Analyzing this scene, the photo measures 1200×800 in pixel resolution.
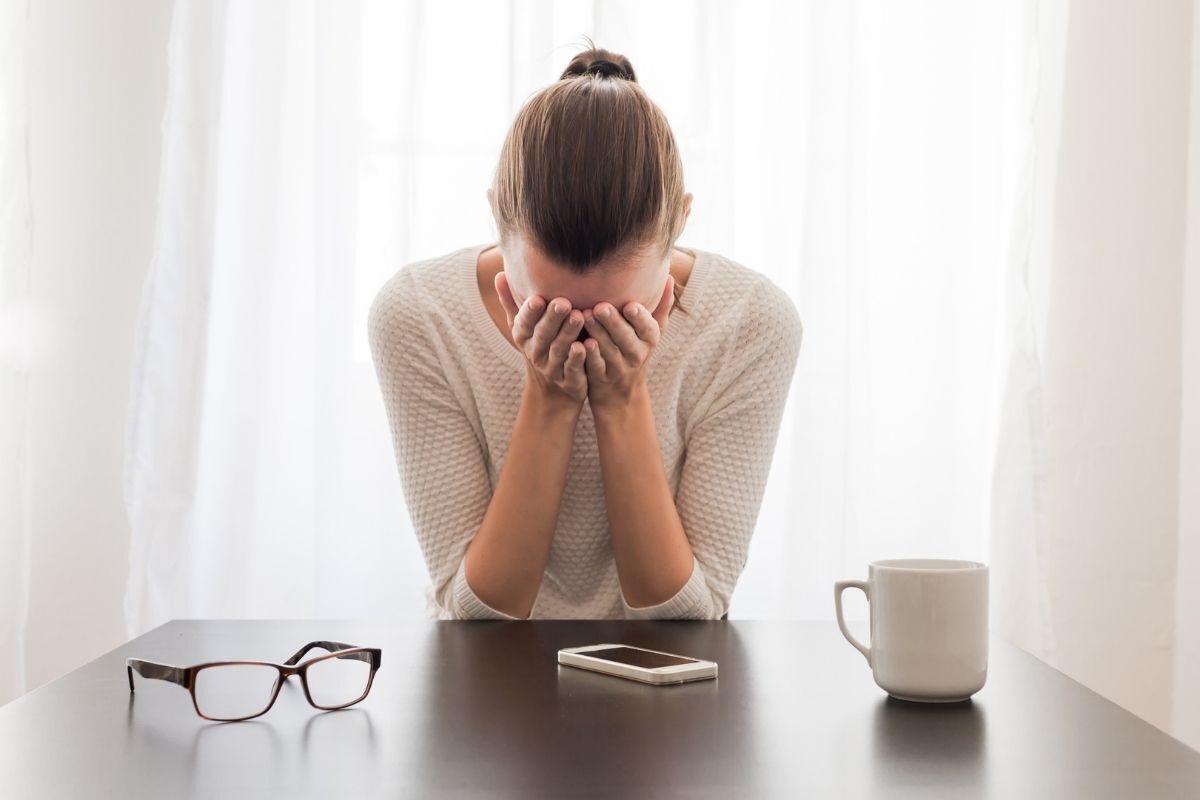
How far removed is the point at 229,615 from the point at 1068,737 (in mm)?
1576

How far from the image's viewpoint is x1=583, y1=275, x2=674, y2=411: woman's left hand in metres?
1.05

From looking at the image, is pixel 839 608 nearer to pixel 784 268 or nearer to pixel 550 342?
pixel 550 342

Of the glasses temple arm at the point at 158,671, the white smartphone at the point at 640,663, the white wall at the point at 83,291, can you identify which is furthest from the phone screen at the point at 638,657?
the white wall at the point at 83,291

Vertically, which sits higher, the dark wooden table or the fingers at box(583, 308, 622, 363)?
the fingers at box(583, 308, 622, 363)

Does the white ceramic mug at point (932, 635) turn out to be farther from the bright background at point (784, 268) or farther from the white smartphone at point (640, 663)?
the bright background at point (784, 268)

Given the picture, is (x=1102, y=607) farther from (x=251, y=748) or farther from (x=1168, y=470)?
(x=251, y=748)

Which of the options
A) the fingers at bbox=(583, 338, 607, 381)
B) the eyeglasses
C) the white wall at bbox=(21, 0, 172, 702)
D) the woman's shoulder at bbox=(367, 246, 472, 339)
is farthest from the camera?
the white wall at bbox=(21, 0, 172, 702)

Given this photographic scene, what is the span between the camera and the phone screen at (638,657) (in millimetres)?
731

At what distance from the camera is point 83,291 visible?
2021 millimetres

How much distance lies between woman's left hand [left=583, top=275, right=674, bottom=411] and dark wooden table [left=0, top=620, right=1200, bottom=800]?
35 centimetres

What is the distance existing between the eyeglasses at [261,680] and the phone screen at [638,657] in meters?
0.15

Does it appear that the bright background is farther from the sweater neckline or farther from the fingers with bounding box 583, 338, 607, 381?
the fingers with bounding box 583, 338, 607, 381

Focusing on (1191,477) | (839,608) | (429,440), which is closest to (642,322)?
(429,440)

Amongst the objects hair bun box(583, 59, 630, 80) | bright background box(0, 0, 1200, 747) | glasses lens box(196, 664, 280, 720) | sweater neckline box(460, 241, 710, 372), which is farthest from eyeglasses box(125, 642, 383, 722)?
bright background box(0, 0, 1200, 747)
